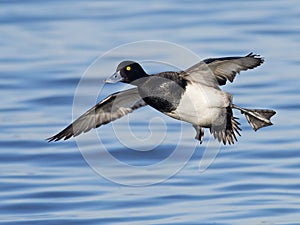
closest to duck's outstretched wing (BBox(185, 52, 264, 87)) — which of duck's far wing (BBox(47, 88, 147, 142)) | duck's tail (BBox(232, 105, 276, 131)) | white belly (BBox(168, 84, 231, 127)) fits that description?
white belly (BBox(168, 84, 231, 127))

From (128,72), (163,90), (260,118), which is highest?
(128,72)

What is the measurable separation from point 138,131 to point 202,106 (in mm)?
5985

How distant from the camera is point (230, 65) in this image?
10.2m

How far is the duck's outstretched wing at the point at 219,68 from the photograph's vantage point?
9.94 metres

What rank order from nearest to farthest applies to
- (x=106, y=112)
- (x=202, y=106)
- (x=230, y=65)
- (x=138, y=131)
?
1. (x=202, y=106)
2. (x=230, y=65)
3. (x=106, y=112)
4. (x=138, y=131)

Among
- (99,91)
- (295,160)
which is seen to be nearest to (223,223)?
(295,160)

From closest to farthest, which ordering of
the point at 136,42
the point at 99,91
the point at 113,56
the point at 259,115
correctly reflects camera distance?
the point at 259,115, the point at 99,91, the point at 113,56, the point at 136,42

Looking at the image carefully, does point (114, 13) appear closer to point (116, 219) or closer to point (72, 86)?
point (72, 86)

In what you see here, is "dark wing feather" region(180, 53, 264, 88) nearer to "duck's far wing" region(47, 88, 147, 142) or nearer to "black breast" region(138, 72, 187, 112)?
"black breast" region(138, 72, 187, 112)

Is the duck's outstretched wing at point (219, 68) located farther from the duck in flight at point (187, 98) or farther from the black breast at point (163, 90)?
the black breast at point (163, 90)

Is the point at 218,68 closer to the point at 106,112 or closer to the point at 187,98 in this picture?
the point at 187,98

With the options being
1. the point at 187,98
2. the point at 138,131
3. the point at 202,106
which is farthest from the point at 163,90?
the point at 138,131

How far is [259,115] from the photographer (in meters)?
10.3

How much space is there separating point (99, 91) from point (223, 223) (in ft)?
16.4
